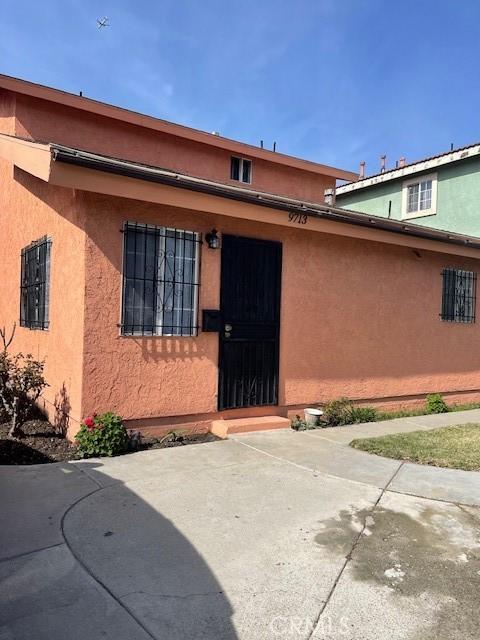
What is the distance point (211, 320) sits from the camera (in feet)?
21.6

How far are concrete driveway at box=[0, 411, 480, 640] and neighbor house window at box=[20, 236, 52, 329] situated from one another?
2.86 metres

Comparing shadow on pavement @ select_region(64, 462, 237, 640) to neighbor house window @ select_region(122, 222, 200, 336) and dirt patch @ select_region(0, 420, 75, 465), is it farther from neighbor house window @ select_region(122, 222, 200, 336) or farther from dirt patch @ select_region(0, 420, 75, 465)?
neighbor house window @ select_region(122, 222, 200, 336)

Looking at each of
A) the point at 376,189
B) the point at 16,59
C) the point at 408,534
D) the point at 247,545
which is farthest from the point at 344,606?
the point at 376,189

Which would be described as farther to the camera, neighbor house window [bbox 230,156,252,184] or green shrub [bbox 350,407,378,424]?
neighbor house window [bbox 230,156,252,184]

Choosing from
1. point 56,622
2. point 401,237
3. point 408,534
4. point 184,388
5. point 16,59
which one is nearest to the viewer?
point 56,622

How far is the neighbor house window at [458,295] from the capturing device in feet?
32.3

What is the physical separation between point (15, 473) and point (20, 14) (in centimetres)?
623

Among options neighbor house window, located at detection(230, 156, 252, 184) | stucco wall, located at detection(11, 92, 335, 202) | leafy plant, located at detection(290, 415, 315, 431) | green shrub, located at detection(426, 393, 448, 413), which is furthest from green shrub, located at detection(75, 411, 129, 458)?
neighbor house window, located at detection(230, 156, 252, 184)

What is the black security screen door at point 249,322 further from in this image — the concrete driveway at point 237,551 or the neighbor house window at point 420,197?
the neighbor house window at point 420,197

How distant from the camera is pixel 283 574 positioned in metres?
3.13

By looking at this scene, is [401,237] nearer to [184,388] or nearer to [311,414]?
[311,414]

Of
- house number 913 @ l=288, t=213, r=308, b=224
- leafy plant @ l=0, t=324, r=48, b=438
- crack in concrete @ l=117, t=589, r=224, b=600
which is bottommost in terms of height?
crack in concrete @ l=117, t=589, r=224, b=600

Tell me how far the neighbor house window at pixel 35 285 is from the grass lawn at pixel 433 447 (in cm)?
471

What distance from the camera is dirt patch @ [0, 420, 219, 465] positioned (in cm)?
546
